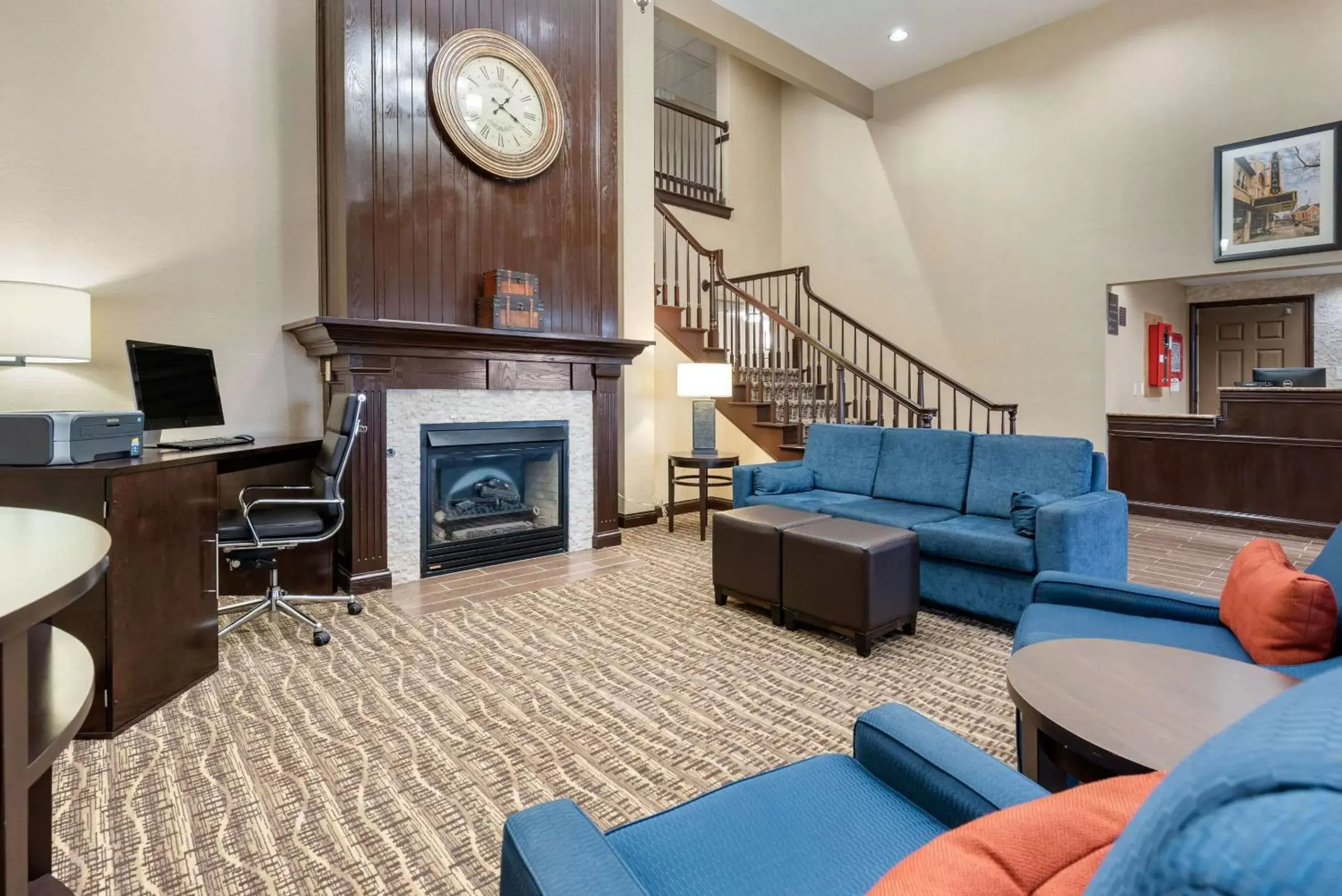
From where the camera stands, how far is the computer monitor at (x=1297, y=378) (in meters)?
5.57

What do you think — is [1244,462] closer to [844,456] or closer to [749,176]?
[844,456]

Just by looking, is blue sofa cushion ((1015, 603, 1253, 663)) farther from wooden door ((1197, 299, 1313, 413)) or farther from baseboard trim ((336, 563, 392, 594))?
wooden door ((1197, 299, 1313, 413))

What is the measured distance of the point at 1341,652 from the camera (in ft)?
5.81

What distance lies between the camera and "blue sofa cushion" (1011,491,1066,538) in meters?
3.13

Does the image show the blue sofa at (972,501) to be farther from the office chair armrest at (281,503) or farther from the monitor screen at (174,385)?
the monitor screen at (174,385)

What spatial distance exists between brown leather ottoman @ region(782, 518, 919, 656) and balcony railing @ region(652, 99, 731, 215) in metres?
5.84

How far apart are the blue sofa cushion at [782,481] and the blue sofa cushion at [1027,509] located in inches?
58.4

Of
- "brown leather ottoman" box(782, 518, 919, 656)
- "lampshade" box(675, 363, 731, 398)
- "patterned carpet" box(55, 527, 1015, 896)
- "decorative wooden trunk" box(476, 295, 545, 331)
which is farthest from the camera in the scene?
"lampshade" box(675, 363, 731, 398)

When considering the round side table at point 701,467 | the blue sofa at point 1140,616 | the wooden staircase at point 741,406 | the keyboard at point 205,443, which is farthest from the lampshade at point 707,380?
the blue sofa at point 1140,616

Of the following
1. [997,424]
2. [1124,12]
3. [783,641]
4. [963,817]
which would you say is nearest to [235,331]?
[783,641]

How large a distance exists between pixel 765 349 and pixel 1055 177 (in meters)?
3.19

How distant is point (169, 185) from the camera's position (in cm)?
353

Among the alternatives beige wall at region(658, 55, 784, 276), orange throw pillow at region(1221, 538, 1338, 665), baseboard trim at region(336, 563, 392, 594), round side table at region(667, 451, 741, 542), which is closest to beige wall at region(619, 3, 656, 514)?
round side table at region(667, 451, 741, 542)

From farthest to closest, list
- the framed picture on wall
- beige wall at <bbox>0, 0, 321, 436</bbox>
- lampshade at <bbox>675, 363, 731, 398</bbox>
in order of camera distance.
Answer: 1. lampshade at <bbox>675, 363, 731, 398</bbox>
2. the framed picture on wall
3. beige wall at <bbox>0, 0, 321, 436</bbox>
